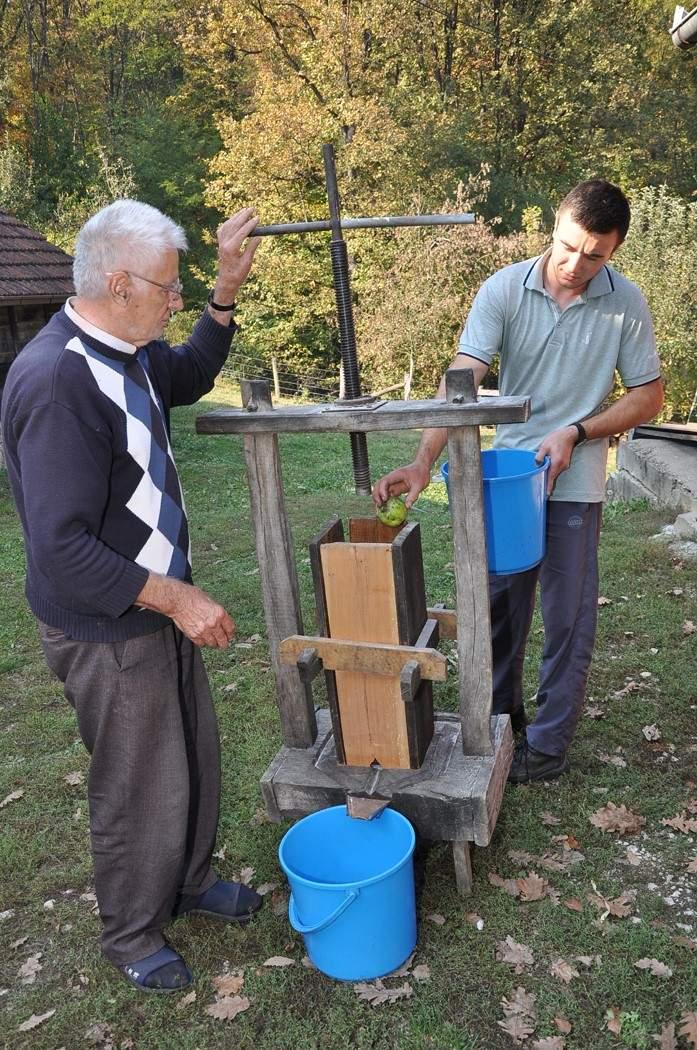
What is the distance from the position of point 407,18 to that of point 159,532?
2607 cm

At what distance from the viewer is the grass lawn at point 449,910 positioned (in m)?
2.69

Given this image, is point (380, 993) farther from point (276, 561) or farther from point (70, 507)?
point (70, 507)

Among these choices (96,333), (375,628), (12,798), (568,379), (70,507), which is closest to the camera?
(70,507)

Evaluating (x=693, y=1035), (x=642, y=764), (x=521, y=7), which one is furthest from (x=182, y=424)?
(x=521, y=7)

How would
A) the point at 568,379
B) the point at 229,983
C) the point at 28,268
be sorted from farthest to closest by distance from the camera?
1. the point at 28,268
2. the point at 568,379
3. the point at 229,983

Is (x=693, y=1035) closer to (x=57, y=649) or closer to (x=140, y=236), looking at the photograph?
(x=57, y=649)

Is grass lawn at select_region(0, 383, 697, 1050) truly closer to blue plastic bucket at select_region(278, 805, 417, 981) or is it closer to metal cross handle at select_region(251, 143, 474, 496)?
blue plastic bucket at select_region(278, 805, 417, 981)

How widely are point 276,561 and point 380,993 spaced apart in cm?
142

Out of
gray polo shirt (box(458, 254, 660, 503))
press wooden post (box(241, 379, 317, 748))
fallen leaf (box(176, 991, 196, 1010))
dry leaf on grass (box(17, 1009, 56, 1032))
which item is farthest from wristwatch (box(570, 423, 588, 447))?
dry leaf on grass (box(17, 1009, 56, 1032))

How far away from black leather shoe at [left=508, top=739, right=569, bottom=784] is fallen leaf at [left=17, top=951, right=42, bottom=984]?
1921mm

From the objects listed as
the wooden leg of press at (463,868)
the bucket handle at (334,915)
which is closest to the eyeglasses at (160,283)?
the bucket handle at (334,915)

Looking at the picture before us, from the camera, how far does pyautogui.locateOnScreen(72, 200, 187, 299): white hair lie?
2.44 m

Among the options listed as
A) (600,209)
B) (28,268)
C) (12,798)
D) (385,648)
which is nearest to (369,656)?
(385,648)

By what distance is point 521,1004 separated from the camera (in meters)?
2.70
